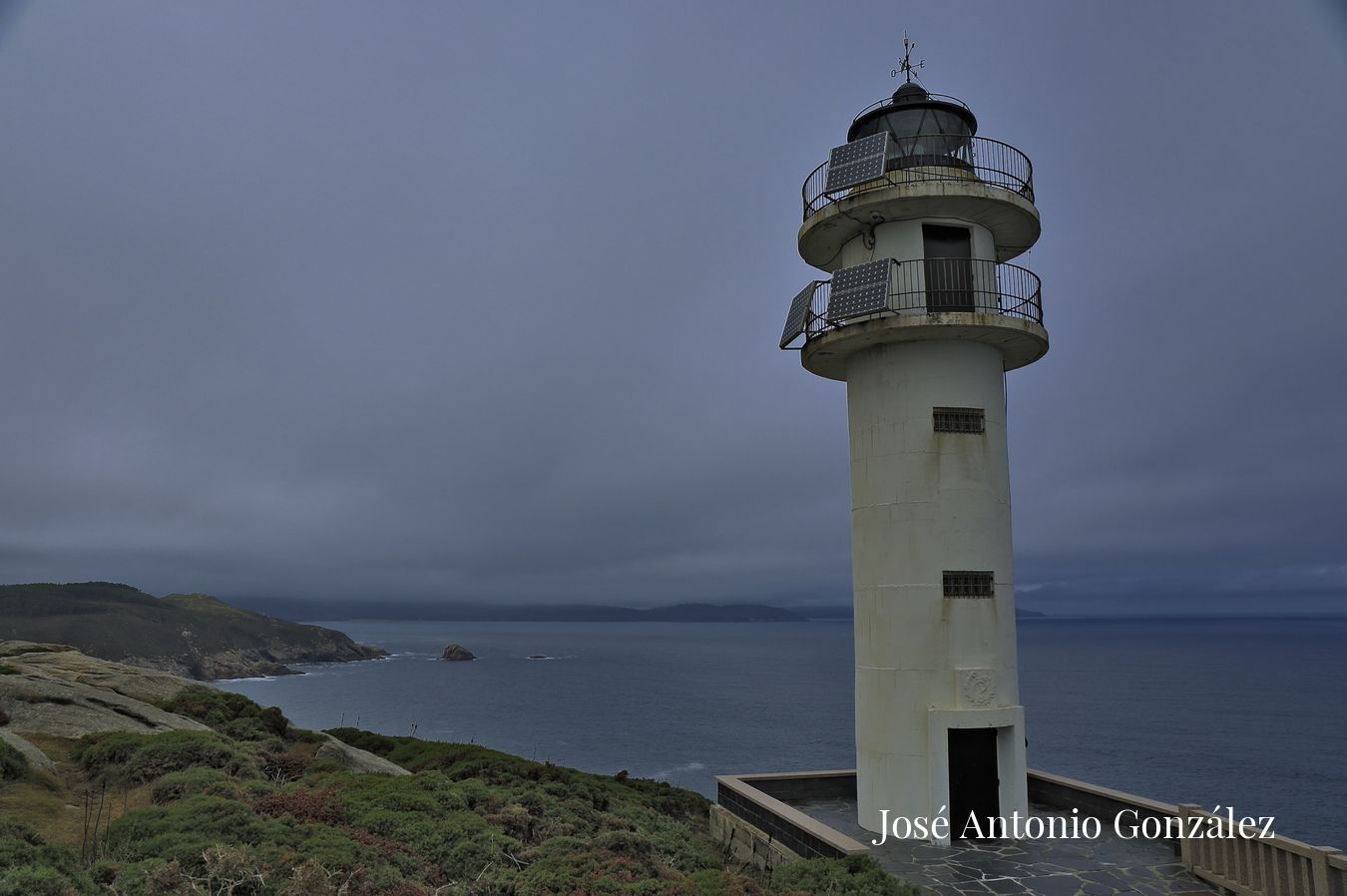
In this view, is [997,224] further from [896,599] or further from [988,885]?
[988,885]

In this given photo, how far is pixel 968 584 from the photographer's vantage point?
12852 millimetres

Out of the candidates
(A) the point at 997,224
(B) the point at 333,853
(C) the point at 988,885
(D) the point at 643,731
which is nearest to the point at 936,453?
(A) the point at 997,224

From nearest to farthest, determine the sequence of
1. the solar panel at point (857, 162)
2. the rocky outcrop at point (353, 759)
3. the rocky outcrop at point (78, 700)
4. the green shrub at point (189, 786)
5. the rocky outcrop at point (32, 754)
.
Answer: the green shrub at point (189, 786), the rocky outcrop at point (32, 754), the solar panel at point (857, 162), the rocky outcrop at point (78, 700), the rocky outcrop at point (353, 759)

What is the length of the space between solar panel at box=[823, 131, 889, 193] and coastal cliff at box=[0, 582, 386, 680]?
118 meters

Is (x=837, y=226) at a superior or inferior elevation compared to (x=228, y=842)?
superior

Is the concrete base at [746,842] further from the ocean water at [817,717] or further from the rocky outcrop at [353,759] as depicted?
the ocean water at [817,717]

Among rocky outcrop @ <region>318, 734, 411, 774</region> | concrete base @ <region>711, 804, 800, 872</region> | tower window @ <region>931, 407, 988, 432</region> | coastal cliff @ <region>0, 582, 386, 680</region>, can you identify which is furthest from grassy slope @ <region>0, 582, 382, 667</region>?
tower window @ <region>931, 407, 988, 432</region>

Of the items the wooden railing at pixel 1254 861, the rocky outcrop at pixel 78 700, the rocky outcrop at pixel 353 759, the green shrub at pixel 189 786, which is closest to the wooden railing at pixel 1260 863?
the wooden railing at pixel 1254 861

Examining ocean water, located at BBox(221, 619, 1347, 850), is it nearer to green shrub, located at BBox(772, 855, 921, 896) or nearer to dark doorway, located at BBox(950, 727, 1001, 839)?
dark doorway, located at BBox(950, 727, 1001, 839)

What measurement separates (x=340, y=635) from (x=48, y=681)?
170194 mm

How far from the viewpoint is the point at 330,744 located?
51.1ft

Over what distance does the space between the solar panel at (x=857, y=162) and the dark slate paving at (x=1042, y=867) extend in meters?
10.0

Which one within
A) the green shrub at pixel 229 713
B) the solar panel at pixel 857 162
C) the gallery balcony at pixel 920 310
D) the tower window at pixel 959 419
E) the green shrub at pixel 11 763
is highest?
the solar panel at pixel 857 162

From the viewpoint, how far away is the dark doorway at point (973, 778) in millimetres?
12438
